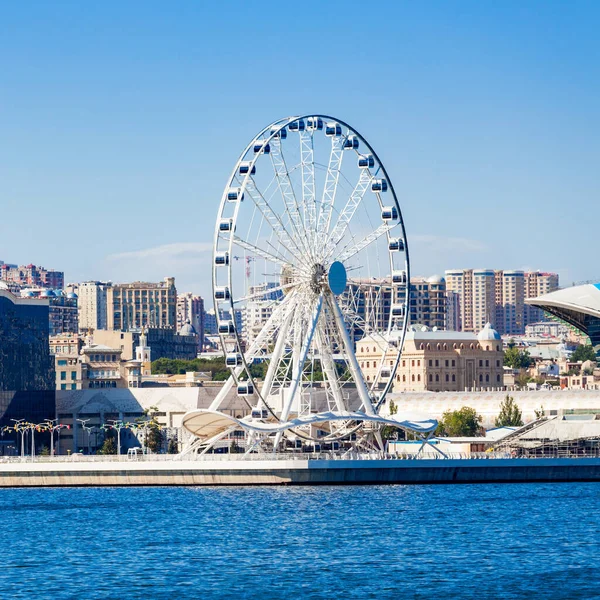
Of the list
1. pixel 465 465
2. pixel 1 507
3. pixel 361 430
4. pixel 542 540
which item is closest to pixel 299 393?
pixel 361 430

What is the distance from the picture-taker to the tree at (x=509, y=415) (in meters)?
157

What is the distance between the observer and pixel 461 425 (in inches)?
6102

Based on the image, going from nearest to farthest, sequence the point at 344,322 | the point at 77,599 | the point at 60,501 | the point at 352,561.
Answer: the point at 77,599, the point at 352,561, the point at 60,501, the point at 344,322

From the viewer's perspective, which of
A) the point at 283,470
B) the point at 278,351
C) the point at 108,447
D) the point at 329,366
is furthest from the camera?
the point at 108,447

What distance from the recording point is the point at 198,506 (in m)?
89.5

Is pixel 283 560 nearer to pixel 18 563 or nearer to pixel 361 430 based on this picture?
pixel 18 563

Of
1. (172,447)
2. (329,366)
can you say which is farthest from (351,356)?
(172,447)

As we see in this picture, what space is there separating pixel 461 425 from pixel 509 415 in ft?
17.2

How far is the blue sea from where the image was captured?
57.8m

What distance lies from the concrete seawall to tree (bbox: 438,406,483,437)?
40701 mm

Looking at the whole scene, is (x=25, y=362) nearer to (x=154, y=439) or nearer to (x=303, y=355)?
(x=154, y=439)

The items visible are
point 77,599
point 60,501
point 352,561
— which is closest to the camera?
point 77,599

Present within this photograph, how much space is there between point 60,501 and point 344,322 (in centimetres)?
1975

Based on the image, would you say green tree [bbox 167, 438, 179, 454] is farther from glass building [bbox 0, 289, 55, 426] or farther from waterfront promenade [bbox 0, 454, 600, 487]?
waterfront promenade [bbox 0, 454, 600, 487]
